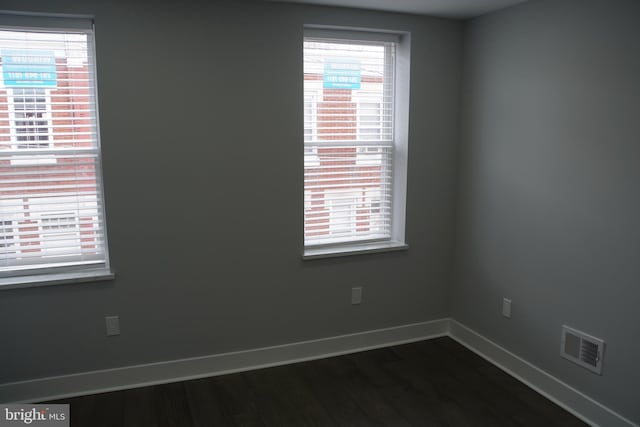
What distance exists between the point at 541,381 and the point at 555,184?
1.22m

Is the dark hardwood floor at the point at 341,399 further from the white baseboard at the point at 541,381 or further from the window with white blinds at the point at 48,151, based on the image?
the window with white blinds at the point at 48,151

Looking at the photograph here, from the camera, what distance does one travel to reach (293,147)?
10.6 ft

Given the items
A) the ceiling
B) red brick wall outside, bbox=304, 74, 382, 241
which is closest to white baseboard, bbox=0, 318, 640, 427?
red brick wall outside, bbox=304, 74, 382, 241

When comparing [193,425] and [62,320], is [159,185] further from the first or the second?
[193,425]

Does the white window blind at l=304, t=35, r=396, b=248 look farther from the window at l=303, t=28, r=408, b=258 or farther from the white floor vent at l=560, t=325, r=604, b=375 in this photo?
the white floor vent at l=560, t=325, r=604, b=375

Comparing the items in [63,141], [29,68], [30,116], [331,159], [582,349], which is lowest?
[582,349]

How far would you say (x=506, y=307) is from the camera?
130 inches

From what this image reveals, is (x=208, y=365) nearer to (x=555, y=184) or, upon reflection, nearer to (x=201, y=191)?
(x=201, y=191)

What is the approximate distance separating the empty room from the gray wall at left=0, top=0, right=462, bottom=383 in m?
0.01

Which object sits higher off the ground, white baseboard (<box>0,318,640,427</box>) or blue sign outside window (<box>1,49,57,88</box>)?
blue sign outside window (<box>1,49,57,88</box>)

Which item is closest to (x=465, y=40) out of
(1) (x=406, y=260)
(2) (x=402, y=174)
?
(2) (x=402, y=174)

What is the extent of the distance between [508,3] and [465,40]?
547mm

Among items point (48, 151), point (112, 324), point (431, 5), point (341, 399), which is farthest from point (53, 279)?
point (431, 5)

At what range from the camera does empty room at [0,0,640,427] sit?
8.82ft
